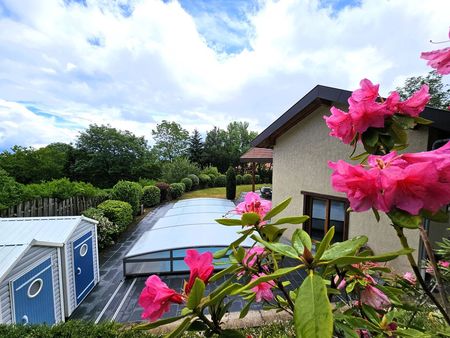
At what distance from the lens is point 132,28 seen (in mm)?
6008

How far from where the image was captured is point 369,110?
83cm

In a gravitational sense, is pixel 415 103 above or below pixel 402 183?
above

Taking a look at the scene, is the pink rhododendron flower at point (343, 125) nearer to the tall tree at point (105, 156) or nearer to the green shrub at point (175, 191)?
the green shrub at point (175, 191)

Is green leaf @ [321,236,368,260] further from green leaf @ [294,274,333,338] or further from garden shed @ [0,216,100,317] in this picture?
garden shed @ [0,216,100,317]

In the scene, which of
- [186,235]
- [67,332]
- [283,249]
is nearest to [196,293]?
[283,249]

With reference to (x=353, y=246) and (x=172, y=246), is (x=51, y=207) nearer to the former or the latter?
(x=172, y=246)

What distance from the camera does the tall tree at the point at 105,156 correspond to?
23219 mm

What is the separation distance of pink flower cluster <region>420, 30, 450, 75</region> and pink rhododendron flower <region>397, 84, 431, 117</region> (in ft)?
0.51

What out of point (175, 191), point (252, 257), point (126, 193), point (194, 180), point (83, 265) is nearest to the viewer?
point (252, 257)

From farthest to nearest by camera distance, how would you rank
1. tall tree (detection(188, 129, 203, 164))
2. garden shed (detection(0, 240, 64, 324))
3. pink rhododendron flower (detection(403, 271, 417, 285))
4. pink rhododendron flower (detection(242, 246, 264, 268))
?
tall tree (detection(188, 129, 203, 164)) < garden shed (detection(0, 240, 64, 324)) < pink rhododendron flower (detection(403, 271, 417, 285)) < pink rhododendron flower (detection(242, 246, 264, 268))

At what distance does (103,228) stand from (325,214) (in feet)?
24.6

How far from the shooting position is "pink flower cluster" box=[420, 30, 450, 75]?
70 cm

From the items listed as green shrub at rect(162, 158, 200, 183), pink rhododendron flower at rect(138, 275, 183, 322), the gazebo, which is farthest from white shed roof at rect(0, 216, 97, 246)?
green shrub at rect(162, 158, 200, 183)

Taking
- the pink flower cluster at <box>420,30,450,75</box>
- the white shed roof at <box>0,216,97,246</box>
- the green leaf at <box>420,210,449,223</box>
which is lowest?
the white shed roof at <box>0,216,97,246</box>
